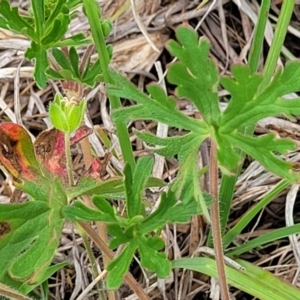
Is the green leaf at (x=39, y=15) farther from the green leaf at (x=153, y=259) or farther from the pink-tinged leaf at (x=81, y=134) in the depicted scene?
the green leaf at (x=153, y=259)

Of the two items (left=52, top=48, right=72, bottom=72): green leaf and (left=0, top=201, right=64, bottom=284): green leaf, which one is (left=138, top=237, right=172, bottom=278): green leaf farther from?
(left=52, top=48, right=72, bottom=72): green leaf

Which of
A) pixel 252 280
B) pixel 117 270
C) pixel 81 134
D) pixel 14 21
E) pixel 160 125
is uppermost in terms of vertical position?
pixel 14 21

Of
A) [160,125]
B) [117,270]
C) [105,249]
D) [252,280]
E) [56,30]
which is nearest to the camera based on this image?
[117,270]

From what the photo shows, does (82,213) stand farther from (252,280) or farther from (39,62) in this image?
(252,280)

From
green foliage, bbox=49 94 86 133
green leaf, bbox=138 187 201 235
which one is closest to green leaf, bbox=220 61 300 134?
green leaf, bbox=138 187 201 235

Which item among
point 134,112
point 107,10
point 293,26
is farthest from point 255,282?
point 107,10

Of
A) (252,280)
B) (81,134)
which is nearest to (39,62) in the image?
(81,134)
